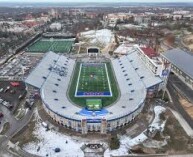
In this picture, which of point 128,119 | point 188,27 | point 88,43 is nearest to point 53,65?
point 128,119

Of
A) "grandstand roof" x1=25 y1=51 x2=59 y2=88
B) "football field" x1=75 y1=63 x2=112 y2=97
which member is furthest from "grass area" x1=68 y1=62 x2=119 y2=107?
"grandstand roof" x1=25 y1=51 x2=59 y2=88

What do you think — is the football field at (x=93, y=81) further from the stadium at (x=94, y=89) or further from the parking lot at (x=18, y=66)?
the parking lot at (x=18, y=66)

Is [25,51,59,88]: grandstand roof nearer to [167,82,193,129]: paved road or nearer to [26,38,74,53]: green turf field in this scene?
[26,38,74,53]: green turf field

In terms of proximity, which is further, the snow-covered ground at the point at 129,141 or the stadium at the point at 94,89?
the stadium at the point at 94,89

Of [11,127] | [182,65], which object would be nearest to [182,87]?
[182,65]

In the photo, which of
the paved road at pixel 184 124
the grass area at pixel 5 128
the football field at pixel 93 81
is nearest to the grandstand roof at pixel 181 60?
the paved road at pixel 184 124

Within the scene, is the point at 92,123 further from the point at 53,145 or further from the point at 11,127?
the point at 11,127
